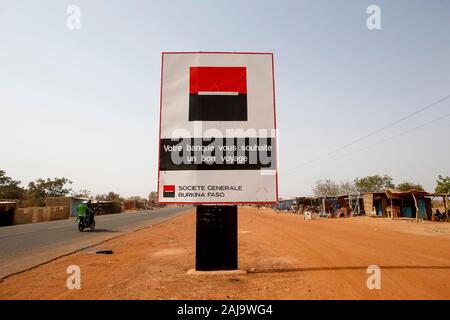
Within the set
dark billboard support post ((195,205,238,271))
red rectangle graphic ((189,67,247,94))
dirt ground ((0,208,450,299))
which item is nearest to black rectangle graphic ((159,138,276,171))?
dark billboard support post ((195,205,238,271))

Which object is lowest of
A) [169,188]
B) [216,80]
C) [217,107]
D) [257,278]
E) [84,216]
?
[257,278]

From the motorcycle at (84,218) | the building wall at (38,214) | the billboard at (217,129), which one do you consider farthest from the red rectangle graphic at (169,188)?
the building wall at (38,214)

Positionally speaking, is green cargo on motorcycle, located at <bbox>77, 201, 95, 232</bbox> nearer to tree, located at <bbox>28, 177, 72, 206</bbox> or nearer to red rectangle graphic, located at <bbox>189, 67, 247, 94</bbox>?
red rectangle graphic, located at <bbox>189, 67, 247, 94</bbox>

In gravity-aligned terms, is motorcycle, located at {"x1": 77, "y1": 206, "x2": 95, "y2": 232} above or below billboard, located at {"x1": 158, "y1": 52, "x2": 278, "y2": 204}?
below

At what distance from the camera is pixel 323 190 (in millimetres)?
106312

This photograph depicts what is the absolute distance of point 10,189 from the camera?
70.6m

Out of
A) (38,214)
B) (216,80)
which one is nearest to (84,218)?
(216,80)

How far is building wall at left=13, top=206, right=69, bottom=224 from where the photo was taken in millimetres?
29953

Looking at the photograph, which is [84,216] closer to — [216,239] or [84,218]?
[84,218]

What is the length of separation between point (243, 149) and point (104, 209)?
61940mm

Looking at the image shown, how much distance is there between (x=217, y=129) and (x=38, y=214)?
35.2 metres

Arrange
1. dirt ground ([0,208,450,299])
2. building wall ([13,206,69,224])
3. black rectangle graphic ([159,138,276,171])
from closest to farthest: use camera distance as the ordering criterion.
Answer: dirt ground ([0,208,450,299])
black rectangle graphic ([159,138,276,171])
building wall ([13,206,69,224])
